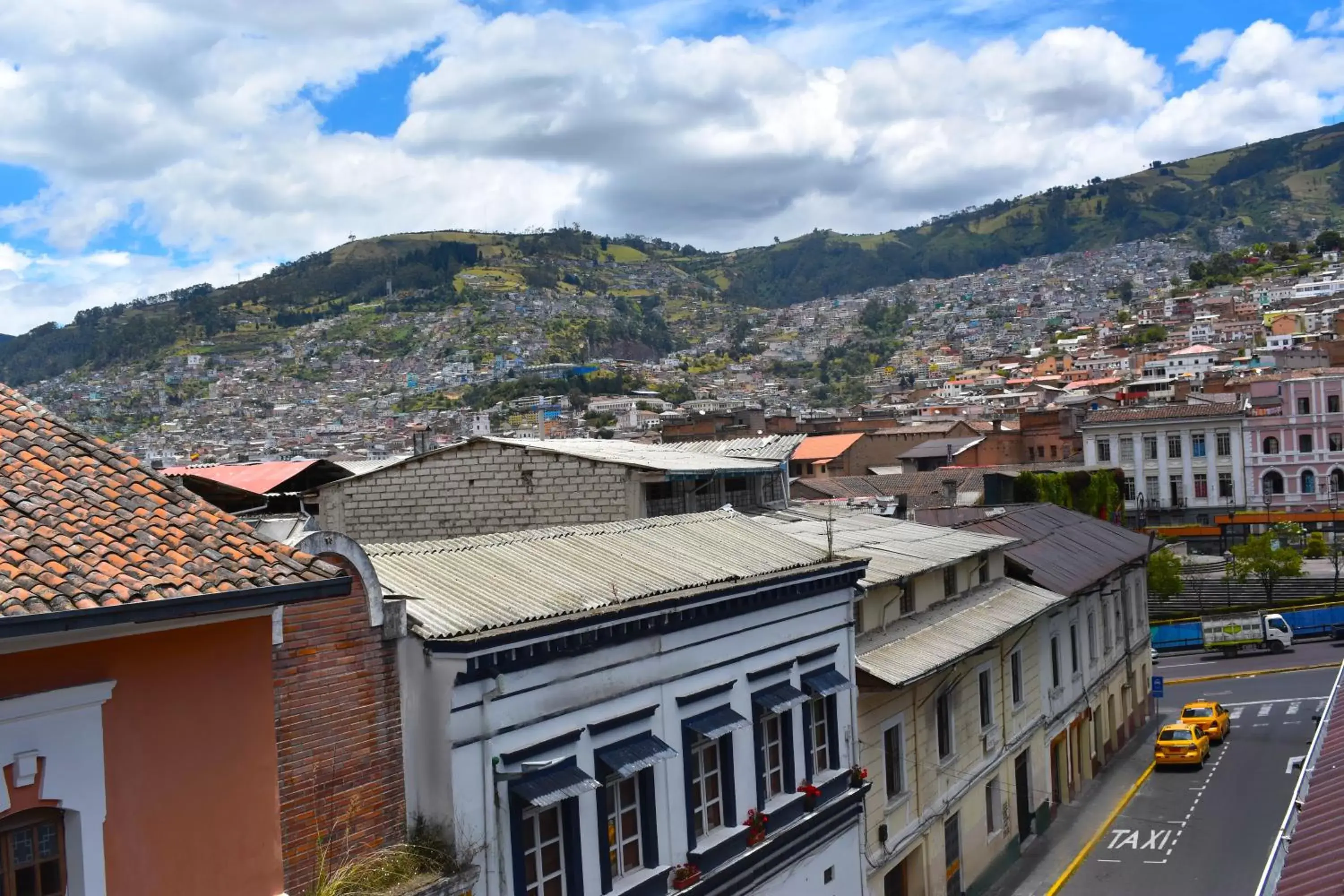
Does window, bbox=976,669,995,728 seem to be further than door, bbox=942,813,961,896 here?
Yes

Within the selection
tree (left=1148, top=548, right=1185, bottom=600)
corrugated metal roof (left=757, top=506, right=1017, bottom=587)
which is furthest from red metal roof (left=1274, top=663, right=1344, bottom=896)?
tree (left=1148, top=548, right=1185, bottom=600)

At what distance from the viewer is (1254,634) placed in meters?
51.6

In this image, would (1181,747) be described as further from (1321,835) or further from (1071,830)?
(1321,835)

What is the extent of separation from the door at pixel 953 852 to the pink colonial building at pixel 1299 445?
62746mm

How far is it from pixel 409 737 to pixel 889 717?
11.2 metres

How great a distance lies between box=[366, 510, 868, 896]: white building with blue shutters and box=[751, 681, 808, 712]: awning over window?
29mm

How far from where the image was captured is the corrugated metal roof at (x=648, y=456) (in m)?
21.1

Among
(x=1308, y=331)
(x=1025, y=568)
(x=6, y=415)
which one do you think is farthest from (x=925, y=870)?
(x=1308, y=331)

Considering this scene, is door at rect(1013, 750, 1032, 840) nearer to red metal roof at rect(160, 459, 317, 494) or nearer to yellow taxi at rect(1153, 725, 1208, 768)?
yellow taxi at rect(1153, 725, 1208, 768)

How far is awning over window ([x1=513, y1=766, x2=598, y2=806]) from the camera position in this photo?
11484mm

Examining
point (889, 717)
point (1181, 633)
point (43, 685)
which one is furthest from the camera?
point (1181, 633)

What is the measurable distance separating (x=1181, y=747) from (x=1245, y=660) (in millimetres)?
19174

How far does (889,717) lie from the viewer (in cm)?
2027

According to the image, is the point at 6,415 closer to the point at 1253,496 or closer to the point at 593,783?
the point at 593,783
